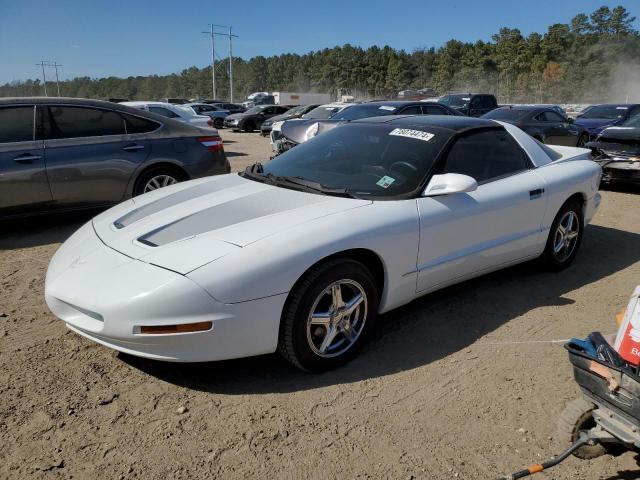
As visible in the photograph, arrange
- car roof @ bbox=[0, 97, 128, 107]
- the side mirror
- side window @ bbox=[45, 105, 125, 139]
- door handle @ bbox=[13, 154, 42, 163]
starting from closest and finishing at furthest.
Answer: the side mirror, door handle @ bbox=[13, 154, 42, 163], car roof @ bbox=[0, 97, 128, 107], side window @ bbox=[45, 105, 125, 139]

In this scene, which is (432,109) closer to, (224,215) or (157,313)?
(224,215)

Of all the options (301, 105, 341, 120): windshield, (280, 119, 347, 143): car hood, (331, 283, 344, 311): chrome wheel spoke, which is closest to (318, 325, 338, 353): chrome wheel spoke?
(331, 283, 344, 311): chrome wheel spoke

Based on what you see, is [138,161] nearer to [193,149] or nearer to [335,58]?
[193,149]

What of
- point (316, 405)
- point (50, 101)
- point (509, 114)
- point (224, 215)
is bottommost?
point (316, 405)

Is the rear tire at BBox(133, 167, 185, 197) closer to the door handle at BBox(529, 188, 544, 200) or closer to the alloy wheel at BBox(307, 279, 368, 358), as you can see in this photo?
the alloy wheel at BBox(307, 279, 368, 358)

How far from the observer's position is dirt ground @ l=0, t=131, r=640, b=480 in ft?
7.30

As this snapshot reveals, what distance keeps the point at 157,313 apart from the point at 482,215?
226 cm

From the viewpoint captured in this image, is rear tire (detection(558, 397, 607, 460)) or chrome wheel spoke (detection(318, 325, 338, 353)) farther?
chrome wheel spoke (detection(318, 325, 338, 353))

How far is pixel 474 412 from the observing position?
261 centimetres

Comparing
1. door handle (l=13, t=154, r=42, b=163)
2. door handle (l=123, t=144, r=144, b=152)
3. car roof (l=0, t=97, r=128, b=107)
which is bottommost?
door handle (l=13, t=154, r=42, b=163)

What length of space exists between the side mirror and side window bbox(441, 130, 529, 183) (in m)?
0.24

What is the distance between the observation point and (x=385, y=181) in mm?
3396

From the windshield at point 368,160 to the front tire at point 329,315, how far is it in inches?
24.2

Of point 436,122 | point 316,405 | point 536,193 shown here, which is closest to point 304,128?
point 436,122
